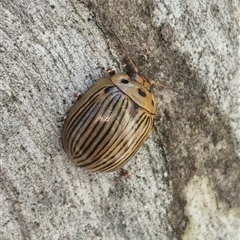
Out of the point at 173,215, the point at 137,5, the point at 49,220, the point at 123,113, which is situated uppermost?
the point at 137,5

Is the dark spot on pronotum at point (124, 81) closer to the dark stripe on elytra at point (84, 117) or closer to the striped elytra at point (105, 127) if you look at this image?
the striped elytra at point (105, 127)

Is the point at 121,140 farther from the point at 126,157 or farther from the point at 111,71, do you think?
the point at 111,71

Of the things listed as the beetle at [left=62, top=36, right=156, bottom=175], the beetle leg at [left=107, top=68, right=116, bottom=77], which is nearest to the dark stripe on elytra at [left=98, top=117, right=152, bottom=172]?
the beetle at [left=62, top=36, right=156, bottom=175]

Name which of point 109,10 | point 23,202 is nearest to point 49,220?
point 23,202

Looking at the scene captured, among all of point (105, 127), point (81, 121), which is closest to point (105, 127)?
point (105, 127)

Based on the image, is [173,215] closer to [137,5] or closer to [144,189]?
[144,189]

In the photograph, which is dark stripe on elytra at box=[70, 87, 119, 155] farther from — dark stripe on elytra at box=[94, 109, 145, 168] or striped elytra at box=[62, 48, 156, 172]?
dark stripe on elytra at box=[94, 109, 145, 168]
